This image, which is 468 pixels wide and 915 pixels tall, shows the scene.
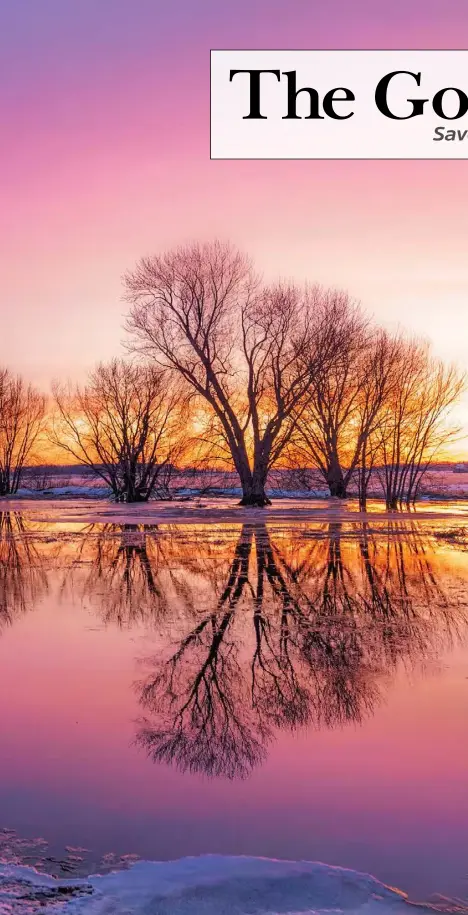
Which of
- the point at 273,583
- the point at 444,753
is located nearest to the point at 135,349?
the point at 273,583

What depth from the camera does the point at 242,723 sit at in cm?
457

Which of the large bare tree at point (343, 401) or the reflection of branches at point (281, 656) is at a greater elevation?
the large bare tree at point (343, 401)

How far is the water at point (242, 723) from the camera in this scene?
129 inches

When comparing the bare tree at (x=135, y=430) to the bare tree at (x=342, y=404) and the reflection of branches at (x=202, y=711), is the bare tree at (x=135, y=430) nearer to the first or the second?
the bare tree at (x=342, y=404)

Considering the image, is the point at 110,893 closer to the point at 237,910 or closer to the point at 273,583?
the point at 237,910

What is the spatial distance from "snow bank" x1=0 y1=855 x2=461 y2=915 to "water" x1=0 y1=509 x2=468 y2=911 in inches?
4.2

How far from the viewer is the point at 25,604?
29.2 ft

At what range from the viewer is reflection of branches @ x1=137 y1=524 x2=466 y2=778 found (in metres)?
4.43

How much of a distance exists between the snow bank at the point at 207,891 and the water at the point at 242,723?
0.35ft

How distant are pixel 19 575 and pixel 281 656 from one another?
6592mm

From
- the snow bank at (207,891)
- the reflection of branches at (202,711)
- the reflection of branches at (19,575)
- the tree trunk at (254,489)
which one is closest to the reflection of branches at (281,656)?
the reflection of branches at (202,711)

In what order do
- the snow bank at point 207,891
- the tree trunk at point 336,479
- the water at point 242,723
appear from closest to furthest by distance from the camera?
the snow bank at point 207,891 < the water at point 242,723 < the tree trunk at point 336,479

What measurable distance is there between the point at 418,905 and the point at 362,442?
31876 millimetres

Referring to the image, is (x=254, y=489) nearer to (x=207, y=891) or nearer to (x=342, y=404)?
(x=342, y=404)
